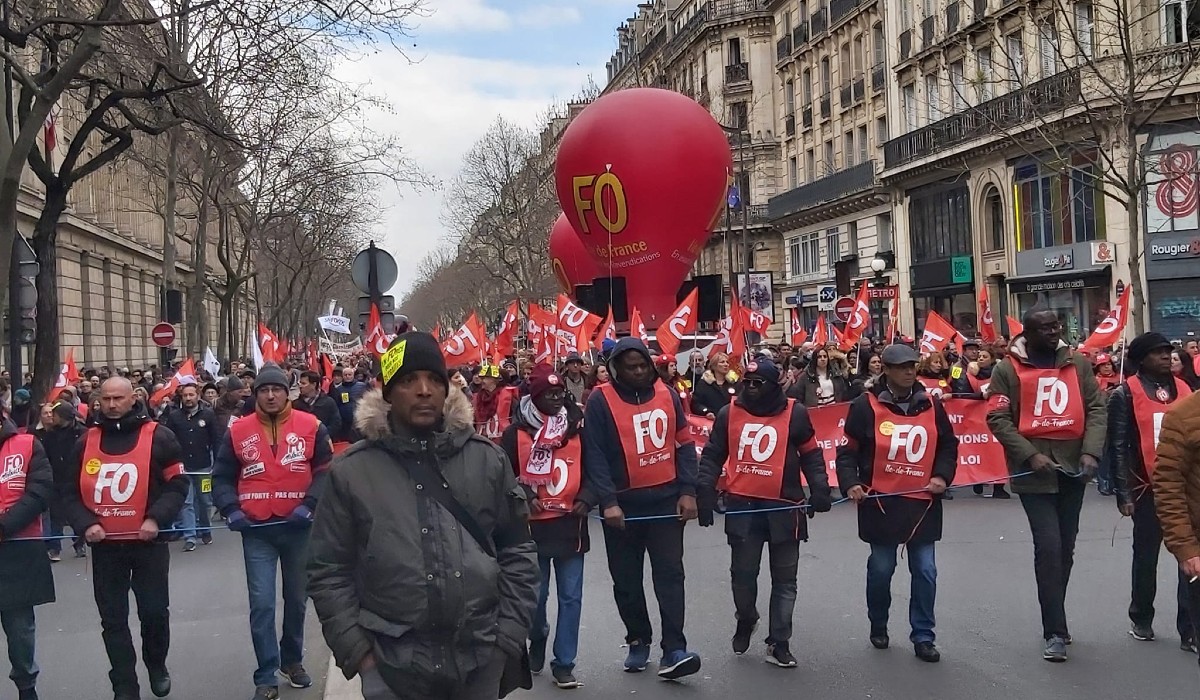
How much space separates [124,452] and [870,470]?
4.31 meters

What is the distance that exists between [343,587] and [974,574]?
268 inches

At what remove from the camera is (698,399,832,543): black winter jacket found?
7379mm

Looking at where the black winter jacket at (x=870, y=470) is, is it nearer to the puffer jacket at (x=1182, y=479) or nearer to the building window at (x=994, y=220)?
the puffer jacket at (x=1182, y=479)

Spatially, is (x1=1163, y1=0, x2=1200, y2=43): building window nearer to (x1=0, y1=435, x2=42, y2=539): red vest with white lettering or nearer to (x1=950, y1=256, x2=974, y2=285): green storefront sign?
(x1=950, y1=256, x2=974, y2=285): green storefront sign

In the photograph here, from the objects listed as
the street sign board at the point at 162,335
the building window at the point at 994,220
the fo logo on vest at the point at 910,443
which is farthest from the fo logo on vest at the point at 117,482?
the building window at the point at 994,220

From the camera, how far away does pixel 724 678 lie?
7.08 metres

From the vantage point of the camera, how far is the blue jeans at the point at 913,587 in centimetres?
723

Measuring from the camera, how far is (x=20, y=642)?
22.3 feet

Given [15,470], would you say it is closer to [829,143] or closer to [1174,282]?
[1174,282]

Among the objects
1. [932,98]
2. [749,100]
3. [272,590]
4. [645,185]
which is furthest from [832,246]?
[272,590]

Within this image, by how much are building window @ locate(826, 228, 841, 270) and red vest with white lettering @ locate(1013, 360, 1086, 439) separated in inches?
1623

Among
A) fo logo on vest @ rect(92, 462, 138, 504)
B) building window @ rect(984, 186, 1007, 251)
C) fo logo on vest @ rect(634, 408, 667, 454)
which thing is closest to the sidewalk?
fo logo on vest @ rect(92, 462, 138, 504)

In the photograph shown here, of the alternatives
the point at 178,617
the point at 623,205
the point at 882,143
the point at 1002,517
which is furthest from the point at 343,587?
the point at 882,143

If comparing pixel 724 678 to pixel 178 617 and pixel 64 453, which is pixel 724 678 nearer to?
pixel 178 617
